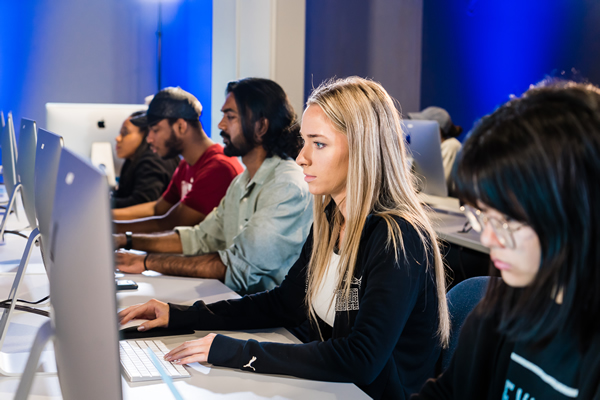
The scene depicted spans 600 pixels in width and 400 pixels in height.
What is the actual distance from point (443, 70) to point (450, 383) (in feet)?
12.4

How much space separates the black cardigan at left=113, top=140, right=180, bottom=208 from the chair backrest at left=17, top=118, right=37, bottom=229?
152 centimetres

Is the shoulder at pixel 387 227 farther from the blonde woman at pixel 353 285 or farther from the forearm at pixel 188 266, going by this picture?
the forearm at pixel 188 266

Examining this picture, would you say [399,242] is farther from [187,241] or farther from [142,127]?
[142,127]

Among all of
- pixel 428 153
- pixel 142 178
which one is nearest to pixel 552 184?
pixel 428 153

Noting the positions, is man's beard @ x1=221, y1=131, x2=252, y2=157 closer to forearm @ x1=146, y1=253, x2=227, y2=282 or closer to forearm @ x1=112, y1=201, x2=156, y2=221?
forearm @ x1=146, y1=253, x2=227, y2=282

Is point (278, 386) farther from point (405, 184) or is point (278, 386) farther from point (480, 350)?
point (405, 184)

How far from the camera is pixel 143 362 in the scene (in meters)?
1.09

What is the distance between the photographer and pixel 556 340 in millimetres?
680

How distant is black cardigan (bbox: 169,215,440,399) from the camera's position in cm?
104

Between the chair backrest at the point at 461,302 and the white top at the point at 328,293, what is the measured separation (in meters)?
0.26

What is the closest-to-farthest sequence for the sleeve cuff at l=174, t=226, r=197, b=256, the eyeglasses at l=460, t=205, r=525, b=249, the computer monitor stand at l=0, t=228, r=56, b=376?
the eyeglasses at l=460, t=205, r=525, b=249, the computer monitor stand at l=0, t=228, r=56, b=376, the sleeve cuff at l=174, t=226, r=197, b=256

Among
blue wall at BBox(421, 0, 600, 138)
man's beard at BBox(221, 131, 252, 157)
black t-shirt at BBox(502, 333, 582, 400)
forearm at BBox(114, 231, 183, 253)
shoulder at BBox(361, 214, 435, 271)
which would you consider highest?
blue wall at BBox(421, 0, 600, 138)

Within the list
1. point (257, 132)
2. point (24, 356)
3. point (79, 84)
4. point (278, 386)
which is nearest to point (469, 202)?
point (278, 386)

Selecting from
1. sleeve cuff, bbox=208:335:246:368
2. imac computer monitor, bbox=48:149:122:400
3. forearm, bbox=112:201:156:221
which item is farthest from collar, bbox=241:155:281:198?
imac computer monitor, bbox=48:149:122:400
